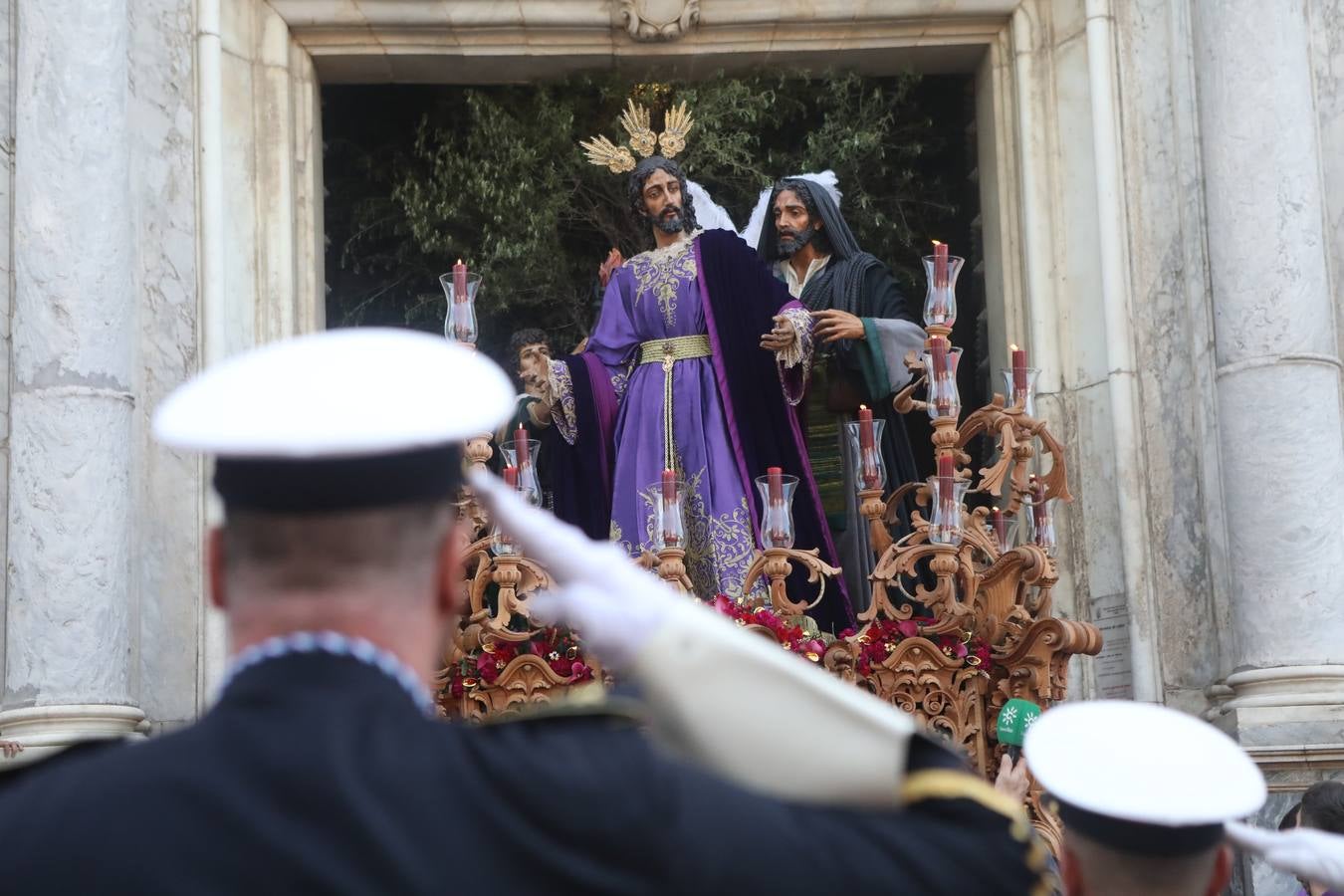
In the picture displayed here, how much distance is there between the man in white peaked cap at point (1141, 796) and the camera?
2010mm

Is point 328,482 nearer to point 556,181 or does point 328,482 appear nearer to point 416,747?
point 416,747

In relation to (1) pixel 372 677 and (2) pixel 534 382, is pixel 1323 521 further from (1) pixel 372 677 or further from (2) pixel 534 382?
(1) pixel 372 677

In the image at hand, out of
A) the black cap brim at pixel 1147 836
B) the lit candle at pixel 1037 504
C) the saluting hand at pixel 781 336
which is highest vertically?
the saluting hand at pixel 781 336

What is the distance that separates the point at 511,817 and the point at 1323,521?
612cm

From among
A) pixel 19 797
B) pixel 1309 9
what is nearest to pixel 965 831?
pixel 19 797

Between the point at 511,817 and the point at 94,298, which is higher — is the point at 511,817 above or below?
below

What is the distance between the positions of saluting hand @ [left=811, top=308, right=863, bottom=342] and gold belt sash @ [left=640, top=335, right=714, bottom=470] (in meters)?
0.52

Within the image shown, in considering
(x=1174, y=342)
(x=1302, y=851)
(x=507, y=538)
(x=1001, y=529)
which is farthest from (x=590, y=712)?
(x=1174, y=342)

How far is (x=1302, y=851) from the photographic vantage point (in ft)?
6.95

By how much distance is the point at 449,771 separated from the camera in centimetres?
142

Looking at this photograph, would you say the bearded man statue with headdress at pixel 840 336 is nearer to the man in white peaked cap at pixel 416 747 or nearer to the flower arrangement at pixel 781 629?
the flower arrangement at pixel 781 629

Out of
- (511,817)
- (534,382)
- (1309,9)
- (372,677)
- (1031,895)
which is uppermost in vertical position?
(1309,9)

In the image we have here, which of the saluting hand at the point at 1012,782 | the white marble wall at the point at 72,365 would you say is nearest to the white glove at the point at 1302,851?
the saluting hand at the point at 1012,782

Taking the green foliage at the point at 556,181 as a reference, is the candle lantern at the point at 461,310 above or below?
below
